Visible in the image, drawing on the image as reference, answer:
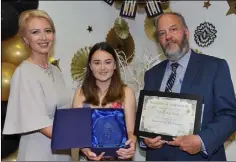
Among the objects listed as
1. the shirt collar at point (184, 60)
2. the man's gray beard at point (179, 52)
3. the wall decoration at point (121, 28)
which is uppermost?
the wall decoration at point (121, 28)

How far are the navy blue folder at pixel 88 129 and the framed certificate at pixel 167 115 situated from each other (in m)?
0.12

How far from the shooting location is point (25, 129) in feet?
5.94

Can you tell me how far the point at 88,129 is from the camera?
5.53ft

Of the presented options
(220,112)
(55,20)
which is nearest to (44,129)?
(220,112)

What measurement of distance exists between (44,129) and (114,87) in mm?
462

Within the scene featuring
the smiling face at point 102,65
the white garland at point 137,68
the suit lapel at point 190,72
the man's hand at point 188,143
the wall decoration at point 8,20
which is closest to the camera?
the man's hand at point 188,143

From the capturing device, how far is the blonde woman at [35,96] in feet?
5.91

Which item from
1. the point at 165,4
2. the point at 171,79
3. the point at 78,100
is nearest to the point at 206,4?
the point at 165,4

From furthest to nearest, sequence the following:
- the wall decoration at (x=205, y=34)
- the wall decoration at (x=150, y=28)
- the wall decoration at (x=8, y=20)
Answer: the wall decoration at (x=150, y=28), the wall decoration at (x=205, y=34), the wall decoration at (x=8, y=20)

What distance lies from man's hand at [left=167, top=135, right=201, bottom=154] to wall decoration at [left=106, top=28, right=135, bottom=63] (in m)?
1.55

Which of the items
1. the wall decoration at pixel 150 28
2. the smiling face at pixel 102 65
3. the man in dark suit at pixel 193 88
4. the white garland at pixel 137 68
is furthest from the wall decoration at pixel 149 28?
the smiling face at pixel 102 65

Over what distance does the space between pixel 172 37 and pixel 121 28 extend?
52.5 inches

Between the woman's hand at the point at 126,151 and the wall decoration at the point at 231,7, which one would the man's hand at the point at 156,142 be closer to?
the woman's hand at the point at 126,151

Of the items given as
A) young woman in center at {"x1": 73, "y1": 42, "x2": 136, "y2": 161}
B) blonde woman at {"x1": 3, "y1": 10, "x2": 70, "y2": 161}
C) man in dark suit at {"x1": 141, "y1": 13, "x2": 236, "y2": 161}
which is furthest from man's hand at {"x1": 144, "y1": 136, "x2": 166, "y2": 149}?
blonde woman at {"x1": 3, "y1": 10, "x2": 70, "y2": 161}
